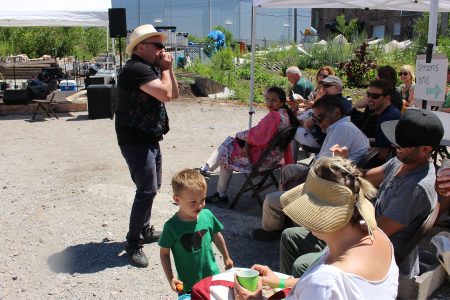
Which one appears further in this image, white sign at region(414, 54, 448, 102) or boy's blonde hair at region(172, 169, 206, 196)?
white sign at region(414, 54, 448, 102)

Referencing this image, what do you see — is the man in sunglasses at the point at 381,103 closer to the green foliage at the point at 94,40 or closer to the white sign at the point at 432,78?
the white sign at the point at 432,78

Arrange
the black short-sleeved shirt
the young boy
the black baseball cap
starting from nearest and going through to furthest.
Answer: the black baseball cap < the young boy < the black short-sleeved shirt

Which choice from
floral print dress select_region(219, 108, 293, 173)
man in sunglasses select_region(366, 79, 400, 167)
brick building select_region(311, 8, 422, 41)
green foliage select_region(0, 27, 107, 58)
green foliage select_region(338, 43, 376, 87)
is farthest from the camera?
brick building select_region(311, 8, 422, 41)

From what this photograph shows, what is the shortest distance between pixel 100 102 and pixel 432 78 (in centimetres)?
829

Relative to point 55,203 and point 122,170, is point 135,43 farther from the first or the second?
point 122,170

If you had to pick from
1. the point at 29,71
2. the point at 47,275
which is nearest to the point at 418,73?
the point at 47,275

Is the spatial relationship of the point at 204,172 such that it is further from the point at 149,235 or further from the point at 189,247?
the point at 189,247

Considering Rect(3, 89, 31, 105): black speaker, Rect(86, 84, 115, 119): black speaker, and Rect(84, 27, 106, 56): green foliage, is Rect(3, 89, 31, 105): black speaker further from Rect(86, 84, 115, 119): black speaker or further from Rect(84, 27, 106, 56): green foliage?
Rect(84, 27, 106, 56): green foliage

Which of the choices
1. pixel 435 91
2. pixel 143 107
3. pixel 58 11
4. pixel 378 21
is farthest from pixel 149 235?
pixel 378 21

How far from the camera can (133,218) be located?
13.1ft

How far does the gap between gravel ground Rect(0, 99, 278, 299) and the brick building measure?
129 ft

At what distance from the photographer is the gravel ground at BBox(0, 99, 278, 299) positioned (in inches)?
149

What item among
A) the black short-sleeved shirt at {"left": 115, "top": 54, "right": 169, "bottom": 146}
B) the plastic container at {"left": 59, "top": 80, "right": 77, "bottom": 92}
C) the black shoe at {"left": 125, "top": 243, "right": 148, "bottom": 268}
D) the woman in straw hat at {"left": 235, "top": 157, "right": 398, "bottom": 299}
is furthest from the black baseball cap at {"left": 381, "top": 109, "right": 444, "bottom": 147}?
the plastic container at {"left": 59, "top": 80, "right": 77, "bottom": 92}

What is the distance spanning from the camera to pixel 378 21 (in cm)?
4841
